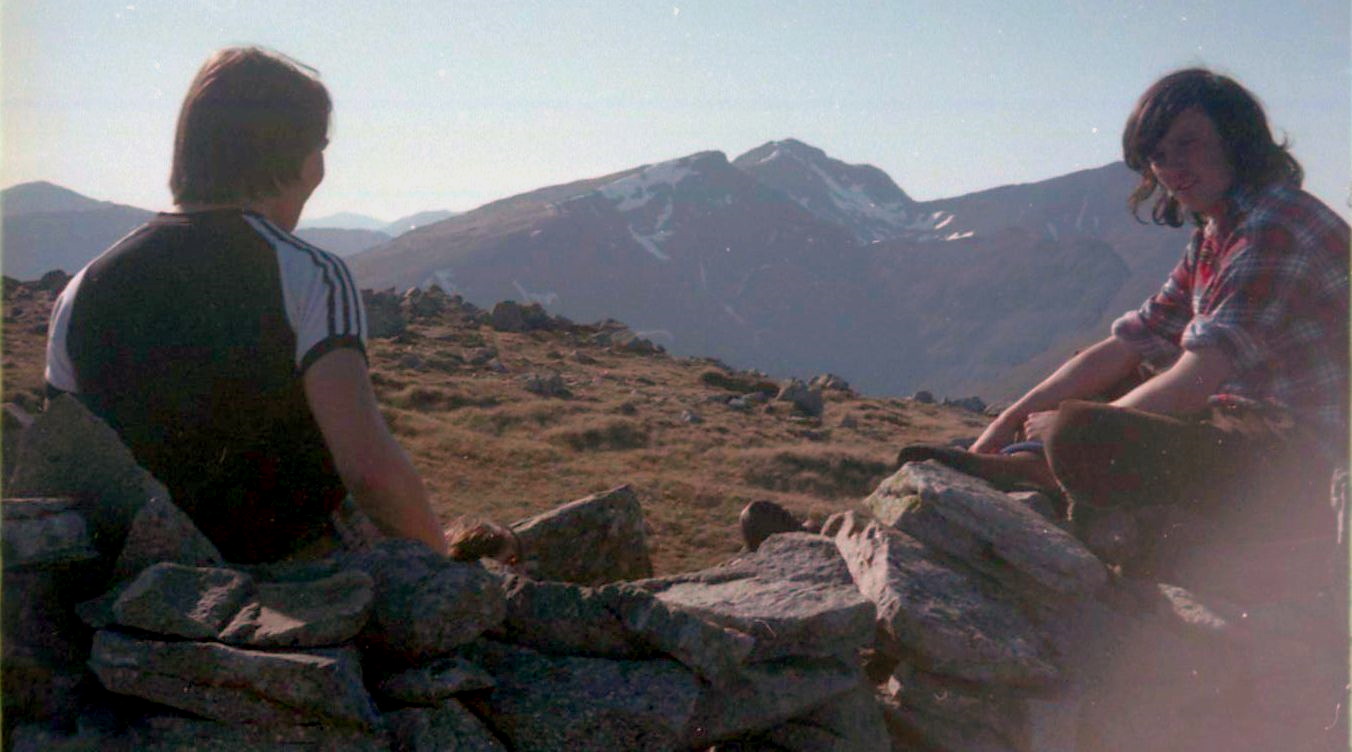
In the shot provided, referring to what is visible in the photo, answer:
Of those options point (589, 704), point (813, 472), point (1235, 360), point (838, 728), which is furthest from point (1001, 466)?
point (813, 472)

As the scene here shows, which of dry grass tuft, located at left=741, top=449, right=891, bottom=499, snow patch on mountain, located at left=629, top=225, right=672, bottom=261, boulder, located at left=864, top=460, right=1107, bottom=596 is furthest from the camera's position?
snow patch on mountain, located at left=629, top=225, right=672, bottom=261

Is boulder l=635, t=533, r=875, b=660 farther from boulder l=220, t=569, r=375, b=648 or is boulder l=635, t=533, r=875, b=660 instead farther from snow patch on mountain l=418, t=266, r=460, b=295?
snow patch on mountain l=418, t=266, r=460, b=295

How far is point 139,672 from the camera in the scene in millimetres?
2367

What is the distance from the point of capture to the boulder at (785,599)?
10.7ft

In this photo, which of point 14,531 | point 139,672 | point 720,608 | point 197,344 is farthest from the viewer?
point 720,608

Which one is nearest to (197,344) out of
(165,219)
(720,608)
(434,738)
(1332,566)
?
(165,219)

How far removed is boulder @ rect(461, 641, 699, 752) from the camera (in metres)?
2.70

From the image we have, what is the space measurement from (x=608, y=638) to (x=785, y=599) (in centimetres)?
71

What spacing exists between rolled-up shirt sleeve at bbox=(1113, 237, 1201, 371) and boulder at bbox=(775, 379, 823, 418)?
39.8ft

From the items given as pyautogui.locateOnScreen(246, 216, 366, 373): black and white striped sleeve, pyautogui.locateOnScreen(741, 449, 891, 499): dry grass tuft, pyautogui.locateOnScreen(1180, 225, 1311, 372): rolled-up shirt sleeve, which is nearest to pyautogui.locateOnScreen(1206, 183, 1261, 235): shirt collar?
pyautogui.locateOnScreen(1180, 225, 1311, 372): rolled-up shirt sleeve

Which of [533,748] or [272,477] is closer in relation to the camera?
[533,748]

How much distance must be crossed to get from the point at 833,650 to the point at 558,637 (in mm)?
915

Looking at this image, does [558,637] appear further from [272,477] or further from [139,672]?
[139,672]

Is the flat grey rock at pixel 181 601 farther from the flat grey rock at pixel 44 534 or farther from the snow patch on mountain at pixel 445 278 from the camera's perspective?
the snow patch on mountain at pixel 445 278
